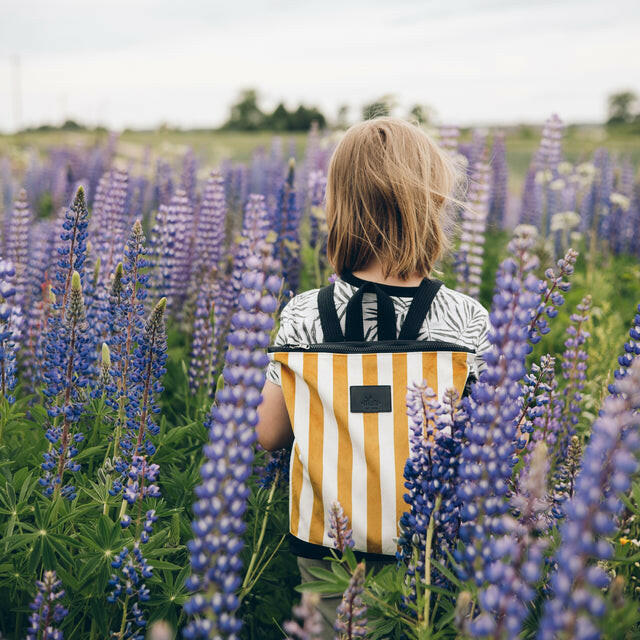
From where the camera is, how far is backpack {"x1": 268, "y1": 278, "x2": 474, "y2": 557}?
7.37ft

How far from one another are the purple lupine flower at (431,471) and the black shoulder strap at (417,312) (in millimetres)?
448

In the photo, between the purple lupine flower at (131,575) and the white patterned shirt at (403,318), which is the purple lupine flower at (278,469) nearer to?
the white patterned shirt at (403,318)

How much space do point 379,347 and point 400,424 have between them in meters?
0.28

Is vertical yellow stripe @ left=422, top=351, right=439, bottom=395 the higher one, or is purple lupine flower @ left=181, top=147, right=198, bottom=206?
purple lupine flower @ left=181, top=147, right=198, bottom=206

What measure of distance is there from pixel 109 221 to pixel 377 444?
2834 millimetres

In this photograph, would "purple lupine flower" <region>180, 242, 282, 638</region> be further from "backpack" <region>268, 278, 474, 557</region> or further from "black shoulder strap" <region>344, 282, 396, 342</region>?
"black shoulder strap" <region>344, 282, 396, 342</region>

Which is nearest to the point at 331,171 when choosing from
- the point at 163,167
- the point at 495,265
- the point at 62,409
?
the point at 62,409

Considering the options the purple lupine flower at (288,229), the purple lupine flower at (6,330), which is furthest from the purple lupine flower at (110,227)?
the purple lupine flower at (288,229)

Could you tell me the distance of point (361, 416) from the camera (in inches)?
88.7

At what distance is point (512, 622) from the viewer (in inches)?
48.9

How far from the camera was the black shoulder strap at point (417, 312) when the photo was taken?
2475mm

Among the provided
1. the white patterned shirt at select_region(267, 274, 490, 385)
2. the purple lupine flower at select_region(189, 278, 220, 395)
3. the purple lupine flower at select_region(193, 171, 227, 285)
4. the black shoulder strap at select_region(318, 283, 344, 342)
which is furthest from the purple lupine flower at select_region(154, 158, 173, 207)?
the black shoulder strap at select_region(318, 283, 344, 342)

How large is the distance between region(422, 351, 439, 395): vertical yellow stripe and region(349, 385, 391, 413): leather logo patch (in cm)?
14

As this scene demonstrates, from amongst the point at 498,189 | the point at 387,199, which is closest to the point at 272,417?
the point at 387,199
